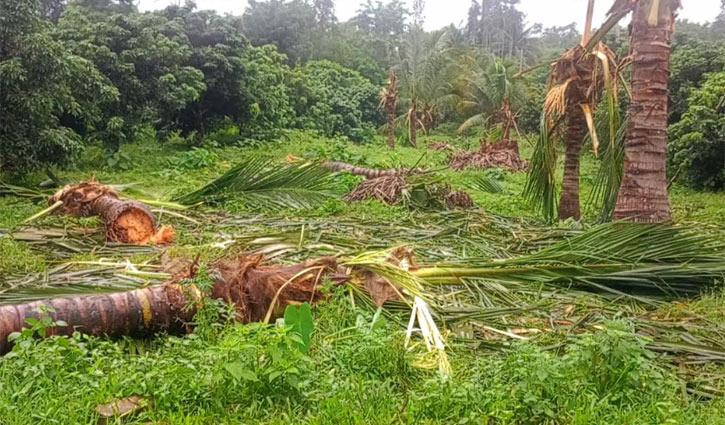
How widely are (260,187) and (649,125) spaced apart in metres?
4.46

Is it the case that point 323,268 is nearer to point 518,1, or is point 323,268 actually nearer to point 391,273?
point 391,273

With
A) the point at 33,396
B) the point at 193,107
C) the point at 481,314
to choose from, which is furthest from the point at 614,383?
the point at 193,107

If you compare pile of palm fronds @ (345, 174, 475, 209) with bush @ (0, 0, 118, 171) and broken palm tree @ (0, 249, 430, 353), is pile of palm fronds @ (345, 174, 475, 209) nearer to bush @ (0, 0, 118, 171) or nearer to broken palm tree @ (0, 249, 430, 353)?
broken palm tree @ (0, 249, 430, 353)

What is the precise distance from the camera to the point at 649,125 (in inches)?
184

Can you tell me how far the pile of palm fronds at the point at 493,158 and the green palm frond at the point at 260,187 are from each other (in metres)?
8.25

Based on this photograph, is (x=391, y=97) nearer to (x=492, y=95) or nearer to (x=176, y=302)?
(x=492, y=95)

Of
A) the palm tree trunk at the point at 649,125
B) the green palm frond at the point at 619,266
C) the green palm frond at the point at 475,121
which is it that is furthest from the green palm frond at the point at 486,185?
the green palm frond at the point at 475,121

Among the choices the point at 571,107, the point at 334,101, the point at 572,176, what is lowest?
the point at 572,176

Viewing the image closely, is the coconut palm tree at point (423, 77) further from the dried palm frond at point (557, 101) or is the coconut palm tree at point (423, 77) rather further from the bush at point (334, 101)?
the dried palm frond at point (557, 101)

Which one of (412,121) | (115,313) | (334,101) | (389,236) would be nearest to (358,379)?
(115,313)

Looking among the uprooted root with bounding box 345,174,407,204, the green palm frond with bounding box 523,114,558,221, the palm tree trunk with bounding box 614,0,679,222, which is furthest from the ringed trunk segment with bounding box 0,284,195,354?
the uprooted root with bounding box 345,174,407,204

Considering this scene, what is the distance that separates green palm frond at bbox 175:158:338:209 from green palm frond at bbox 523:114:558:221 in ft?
9.39

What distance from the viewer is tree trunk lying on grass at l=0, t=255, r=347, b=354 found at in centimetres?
280

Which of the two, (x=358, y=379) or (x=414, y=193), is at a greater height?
(x=358, y=379)
